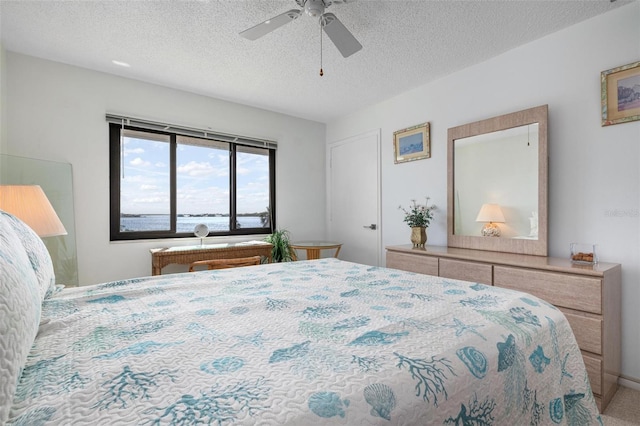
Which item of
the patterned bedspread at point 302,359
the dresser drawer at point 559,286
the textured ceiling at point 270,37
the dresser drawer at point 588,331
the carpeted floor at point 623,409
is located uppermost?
the textured ceiling at point 270,37

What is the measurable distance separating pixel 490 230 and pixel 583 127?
40.3 inches

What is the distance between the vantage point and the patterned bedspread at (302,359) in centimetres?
58

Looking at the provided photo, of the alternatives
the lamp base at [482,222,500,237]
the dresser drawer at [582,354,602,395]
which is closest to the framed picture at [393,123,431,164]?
the lamp base at [482,222,500,237]

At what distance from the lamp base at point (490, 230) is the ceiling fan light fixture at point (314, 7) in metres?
2.22

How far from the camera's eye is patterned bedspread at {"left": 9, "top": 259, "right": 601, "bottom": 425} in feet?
1.91

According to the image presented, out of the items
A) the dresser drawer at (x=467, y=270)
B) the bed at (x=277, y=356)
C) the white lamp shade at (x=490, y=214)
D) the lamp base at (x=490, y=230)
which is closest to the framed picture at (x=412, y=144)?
the white lamp shade at (x=490, y=214)

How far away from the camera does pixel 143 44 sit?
252cm

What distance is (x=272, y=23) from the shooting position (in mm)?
1891

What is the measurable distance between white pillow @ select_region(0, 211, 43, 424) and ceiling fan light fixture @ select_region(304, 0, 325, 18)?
1.84 m

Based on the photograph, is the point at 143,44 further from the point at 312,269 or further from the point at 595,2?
the point at 595,2

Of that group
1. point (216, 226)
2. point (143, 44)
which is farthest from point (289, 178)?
point (143, 44)

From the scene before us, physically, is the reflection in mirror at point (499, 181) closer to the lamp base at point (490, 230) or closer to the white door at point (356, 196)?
the lamp base at point (490, 230)

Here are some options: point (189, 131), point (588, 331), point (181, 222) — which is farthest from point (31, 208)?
point (588, 331)

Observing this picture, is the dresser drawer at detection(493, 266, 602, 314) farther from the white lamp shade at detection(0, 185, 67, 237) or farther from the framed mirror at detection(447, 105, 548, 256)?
the white lamp shade at detection(0, 185, 67, 237)
